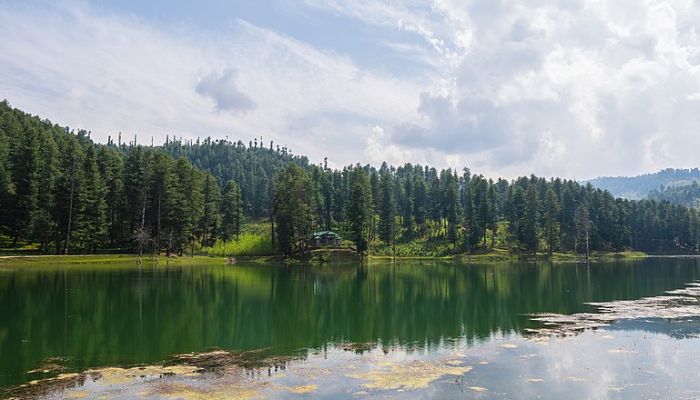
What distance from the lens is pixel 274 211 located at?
377 ft

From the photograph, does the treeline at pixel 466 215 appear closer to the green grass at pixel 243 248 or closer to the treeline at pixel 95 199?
the green grass at pixel 243 248

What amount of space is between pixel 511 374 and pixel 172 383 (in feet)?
41.4

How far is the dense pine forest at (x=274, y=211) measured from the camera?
285ft

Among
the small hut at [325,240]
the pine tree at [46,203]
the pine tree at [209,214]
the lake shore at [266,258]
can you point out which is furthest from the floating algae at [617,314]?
the pine tree at [209,214]

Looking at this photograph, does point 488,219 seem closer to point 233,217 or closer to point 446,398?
point 233,217

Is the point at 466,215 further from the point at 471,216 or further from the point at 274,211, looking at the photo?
the point at 274,211

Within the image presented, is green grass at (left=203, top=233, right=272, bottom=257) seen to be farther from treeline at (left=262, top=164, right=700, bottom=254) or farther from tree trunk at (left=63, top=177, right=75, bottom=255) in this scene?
tree trunk at (left=63, top=177, right=75, bottom=255)

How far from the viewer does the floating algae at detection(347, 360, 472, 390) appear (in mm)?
18703

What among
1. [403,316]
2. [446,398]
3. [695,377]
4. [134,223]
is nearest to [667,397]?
[695,377]

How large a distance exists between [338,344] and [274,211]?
294ft

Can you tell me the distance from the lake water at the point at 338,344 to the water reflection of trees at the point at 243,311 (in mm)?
145

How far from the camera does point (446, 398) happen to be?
17000 millimetres

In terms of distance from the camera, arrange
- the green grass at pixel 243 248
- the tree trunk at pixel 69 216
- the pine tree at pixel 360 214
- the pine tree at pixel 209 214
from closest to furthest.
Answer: the tree trunk at pixel 69 216
the green grass at pixel 243 248
the pine tree at pixel 209 214
the pine tree at pixel 360 214

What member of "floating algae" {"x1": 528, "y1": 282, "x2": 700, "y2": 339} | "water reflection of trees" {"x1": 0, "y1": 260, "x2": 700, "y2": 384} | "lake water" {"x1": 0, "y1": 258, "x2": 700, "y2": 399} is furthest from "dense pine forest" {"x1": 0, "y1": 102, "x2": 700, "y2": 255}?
"floating algae" {"x1": 528, "y1": 282, "x2": 700, "y2": 339}
